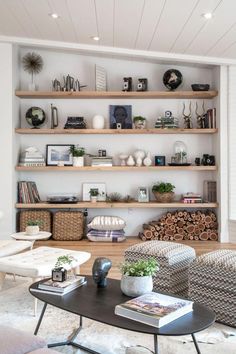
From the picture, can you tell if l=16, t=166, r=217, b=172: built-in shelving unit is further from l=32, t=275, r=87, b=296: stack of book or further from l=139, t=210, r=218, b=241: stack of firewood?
l=32, t=275, r=87, b=296: stack of book

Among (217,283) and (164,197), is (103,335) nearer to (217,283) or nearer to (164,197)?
(217,283)

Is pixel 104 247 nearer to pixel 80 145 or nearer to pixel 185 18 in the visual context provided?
pixel 80 145

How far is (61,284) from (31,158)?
→ 386 centimetres

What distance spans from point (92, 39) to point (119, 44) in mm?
379

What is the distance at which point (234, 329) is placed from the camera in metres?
2.70

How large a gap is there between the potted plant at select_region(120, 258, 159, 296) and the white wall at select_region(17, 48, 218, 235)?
3909mm

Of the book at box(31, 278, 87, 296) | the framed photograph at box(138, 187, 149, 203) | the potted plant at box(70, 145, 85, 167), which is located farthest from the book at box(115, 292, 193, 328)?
the potted plant at box(70, 145, 85, 167)

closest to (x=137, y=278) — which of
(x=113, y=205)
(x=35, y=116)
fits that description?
(x=113, y=205)

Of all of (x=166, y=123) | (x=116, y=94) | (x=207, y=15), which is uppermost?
(x=207, y=15)

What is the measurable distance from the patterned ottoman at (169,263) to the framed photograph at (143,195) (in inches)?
106

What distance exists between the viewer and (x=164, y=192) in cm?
584

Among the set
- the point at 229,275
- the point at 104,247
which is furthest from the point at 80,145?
the point at 229,275

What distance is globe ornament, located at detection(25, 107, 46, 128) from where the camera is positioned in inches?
234

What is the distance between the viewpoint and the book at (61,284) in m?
2.31
